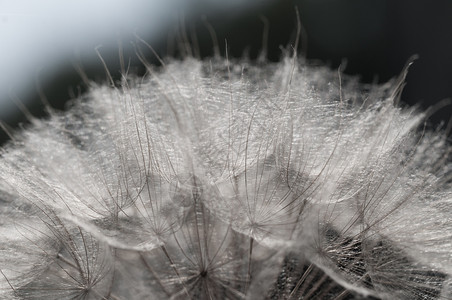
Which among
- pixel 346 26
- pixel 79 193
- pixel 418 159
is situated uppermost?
pixel 79 193

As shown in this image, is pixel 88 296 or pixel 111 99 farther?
pixel 111 99

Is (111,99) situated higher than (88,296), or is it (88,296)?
(111,99)

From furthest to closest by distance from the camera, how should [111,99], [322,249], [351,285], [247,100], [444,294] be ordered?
[111,99]
[247,100]
[444,294]
[322,249]
[351,285]

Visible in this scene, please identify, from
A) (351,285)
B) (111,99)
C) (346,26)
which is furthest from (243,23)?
(351,285)

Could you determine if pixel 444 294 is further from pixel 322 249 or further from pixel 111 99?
pixel 111 99

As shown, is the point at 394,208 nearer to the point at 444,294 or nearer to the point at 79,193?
the point at 444,294

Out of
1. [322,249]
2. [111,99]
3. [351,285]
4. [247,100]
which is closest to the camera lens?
[351,285]

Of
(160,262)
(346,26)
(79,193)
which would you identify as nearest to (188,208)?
(160,262)
